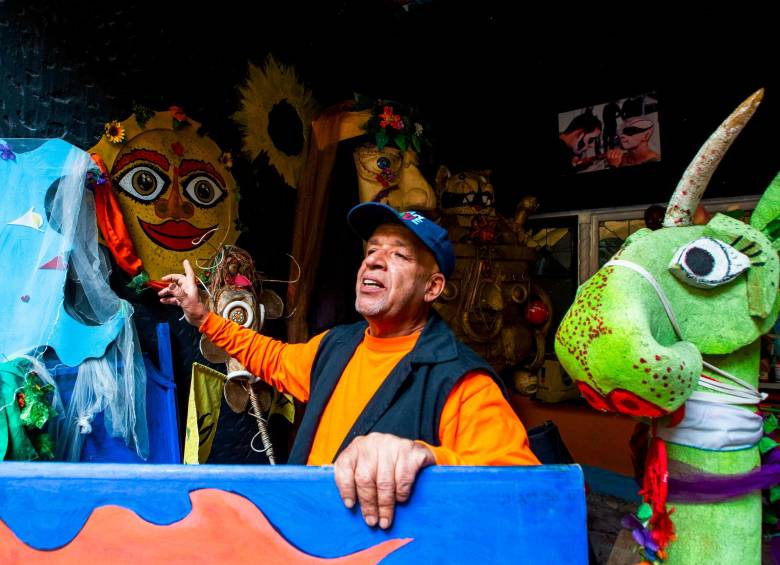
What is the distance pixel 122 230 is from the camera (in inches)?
86.0

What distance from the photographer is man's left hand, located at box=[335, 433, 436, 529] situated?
2.55ft

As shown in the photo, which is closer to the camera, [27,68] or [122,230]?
[27,68]

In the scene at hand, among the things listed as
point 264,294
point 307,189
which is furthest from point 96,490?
point 307,189

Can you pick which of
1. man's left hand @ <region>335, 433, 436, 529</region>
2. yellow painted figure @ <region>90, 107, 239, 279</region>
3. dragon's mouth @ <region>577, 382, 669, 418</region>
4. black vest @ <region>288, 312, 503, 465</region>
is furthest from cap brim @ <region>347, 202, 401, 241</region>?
yellow painted figure @ <region>90, 107, 239, 279</region>

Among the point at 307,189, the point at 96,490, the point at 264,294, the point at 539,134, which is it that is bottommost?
the point at 96,490

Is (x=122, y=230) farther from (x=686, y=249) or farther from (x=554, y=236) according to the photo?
(x=554, y=236)

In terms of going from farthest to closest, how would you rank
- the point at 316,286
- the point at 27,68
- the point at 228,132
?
the point at 316,286 → the point at 228,132 → the point at 27,68

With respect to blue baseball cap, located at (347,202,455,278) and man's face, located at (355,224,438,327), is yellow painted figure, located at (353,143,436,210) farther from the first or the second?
man's face, located at (355,224,438,327)

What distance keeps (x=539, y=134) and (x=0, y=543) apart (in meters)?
4.00

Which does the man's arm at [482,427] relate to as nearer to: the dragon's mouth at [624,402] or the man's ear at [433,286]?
the dragon's mouth at [624,402]

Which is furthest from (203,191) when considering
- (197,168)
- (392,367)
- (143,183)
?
(392,367)

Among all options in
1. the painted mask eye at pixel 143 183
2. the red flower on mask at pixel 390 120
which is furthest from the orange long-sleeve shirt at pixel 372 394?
the red flower on mask at pixel 390 120

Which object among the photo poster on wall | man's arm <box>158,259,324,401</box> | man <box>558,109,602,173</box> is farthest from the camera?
man <box>558,109,602,173</box>

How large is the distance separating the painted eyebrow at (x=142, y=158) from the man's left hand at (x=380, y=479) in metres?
2.02
